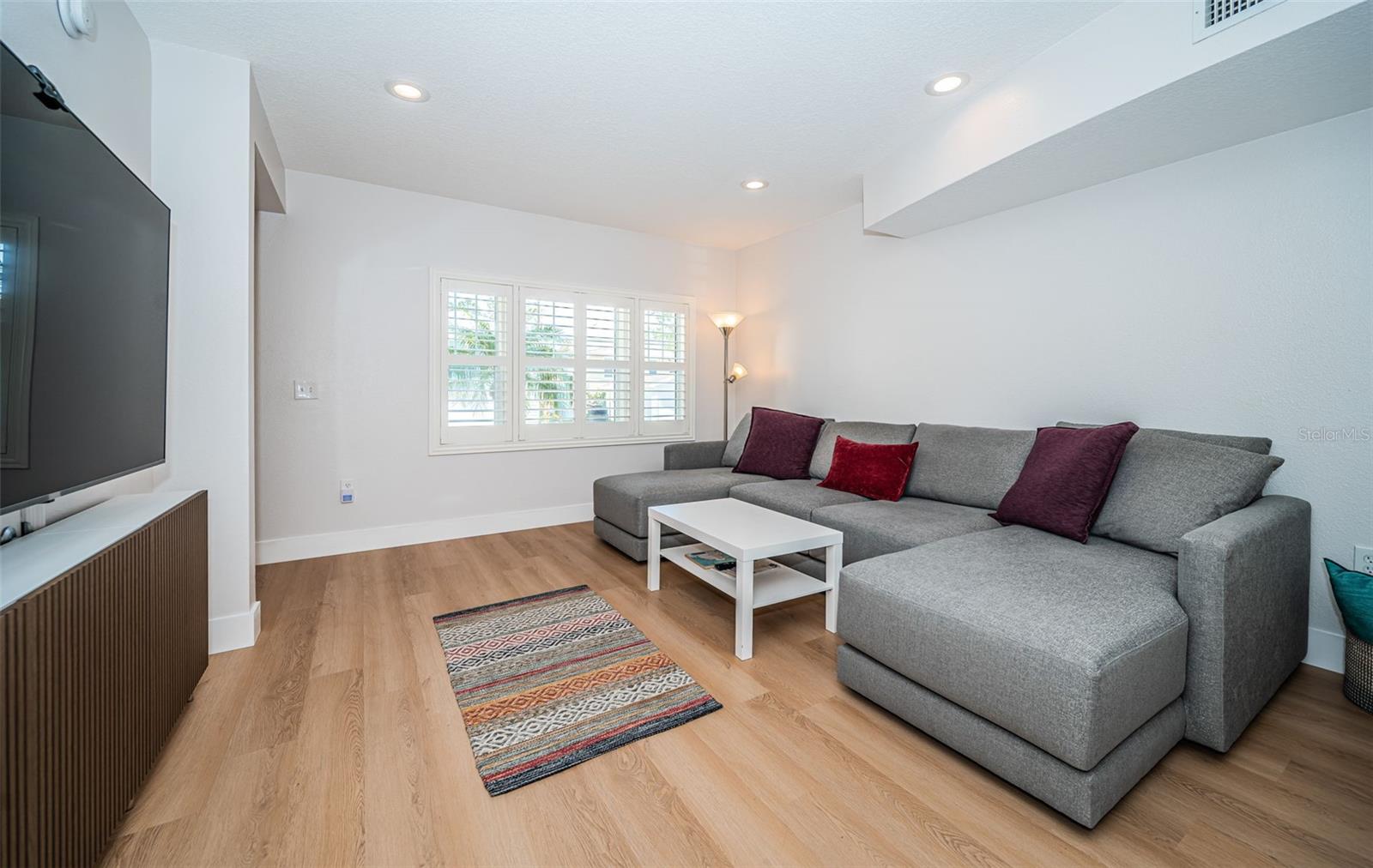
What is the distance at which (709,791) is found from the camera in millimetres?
1437

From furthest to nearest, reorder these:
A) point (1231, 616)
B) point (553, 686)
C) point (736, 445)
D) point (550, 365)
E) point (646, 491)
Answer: point (736, 445) < point (550, 365) < point (646, 491) < point (553, 686) < point (1231, 616)

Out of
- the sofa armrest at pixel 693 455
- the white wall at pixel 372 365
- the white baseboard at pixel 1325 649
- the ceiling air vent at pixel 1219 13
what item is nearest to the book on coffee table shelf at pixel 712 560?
the sofa armrest at pixel 693 455

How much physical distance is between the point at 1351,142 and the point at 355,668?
408cm

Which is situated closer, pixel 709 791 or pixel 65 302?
pixel 65 302

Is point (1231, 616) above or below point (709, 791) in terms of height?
above

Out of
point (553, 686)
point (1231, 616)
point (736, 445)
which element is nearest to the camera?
point (1231, 616)

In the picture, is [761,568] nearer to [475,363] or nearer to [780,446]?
[780,446]

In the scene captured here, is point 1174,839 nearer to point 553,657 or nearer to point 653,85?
point 553,657

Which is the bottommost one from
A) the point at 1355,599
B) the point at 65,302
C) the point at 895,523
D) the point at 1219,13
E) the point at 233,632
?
the point at 233,632

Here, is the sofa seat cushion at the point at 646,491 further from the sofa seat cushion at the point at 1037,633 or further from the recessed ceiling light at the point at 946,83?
the recessed ceiling light at the point at 946,83

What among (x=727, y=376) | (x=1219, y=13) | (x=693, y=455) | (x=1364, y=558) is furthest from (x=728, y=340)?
(x=1364, y=558)

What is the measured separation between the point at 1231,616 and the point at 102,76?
3738mm

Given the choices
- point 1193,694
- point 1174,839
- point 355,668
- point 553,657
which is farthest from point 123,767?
point 1193,694

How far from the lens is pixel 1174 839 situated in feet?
4.17
